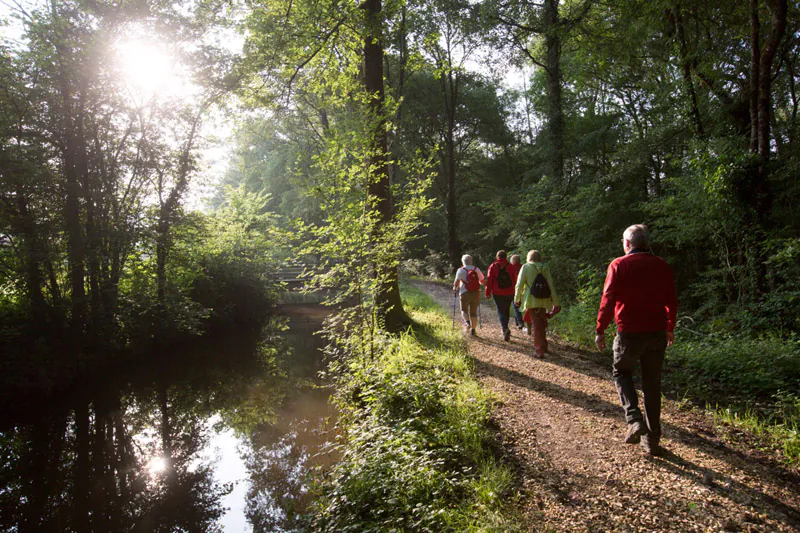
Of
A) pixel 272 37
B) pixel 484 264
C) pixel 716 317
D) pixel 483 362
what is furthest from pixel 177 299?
pixel 484 264

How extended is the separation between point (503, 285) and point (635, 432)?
4.62 meters

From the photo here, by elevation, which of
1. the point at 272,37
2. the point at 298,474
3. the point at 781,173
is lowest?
the point at 298,474

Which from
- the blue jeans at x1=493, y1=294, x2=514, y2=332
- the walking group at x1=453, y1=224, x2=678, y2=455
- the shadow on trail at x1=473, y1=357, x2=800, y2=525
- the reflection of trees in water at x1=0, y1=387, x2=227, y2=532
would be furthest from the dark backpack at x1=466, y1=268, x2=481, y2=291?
the reflection of trees in water at x1=0, y1=387, x2=227, y2=532

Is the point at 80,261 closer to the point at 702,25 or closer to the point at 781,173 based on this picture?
the point at 781,173

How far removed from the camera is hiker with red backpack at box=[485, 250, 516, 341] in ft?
27.0

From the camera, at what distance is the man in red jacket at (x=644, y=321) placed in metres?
3.63

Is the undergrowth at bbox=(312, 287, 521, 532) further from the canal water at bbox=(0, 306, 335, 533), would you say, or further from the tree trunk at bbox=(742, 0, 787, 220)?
the tree trunk at bbox=(742, 0, 787, 220)

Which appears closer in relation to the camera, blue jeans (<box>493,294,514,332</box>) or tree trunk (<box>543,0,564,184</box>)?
blue jeans (<box>493,294,514,332</box>)

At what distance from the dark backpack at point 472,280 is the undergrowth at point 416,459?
101 inches

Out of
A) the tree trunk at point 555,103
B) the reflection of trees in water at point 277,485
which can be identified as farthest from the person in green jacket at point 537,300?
the tree trunk at point 555,103

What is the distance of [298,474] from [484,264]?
68.4 ft

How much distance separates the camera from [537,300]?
6.80m

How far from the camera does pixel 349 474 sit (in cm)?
391

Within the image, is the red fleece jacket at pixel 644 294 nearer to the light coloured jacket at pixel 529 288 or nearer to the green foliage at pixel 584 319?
the light coloured jacket at pixel 529 288
